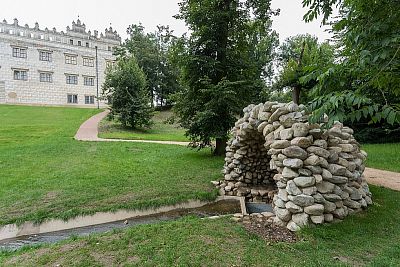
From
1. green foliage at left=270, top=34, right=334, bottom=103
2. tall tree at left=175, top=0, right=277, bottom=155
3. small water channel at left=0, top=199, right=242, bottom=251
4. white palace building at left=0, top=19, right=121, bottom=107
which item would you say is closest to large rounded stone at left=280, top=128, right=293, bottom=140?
green foliage at left=270, top=34, right=334, bottom=103

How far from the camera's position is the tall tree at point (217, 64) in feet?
37.5

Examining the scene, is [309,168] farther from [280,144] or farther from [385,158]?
[385,158]

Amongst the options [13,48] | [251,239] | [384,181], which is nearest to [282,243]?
[251,239]

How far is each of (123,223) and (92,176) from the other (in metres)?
3.36

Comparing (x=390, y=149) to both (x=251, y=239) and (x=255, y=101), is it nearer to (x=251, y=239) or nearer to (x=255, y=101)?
(x=255, y=101)

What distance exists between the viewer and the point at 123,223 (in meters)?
6.82

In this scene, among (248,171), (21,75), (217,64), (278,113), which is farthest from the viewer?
(21,75)

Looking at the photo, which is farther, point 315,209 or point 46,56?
point 46,56

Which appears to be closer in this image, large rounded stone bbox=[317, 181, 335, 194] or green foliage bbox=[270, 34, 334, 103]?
green foliage bbox=[270, 34, 334, 103]

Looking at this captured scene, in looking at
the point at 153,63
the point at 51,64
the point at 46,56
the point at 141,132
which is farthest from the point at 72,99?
the point at 141,132

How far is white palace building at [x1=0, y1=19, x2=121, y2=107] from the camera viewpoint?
35.5m

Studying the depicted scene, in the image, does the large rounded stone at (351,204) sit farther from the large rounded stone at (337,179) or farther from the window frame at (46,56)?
A: the window frame at (46,56)

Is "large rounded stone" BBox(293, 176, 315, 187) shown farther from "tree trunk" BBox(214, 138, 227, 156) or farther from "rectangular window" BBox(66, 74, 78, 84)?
"rectangular window" BBox(66, 74, 78, 84)

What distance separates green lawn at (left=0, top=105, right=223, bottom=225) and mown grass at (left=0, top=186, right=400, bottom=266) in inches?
85.0
